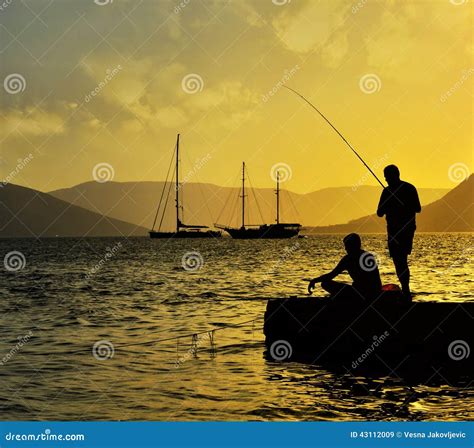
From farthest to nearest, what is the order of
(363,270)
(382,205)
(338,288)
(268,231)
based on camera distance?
(268,231)
(338,288)
(363,270)
(382,205)

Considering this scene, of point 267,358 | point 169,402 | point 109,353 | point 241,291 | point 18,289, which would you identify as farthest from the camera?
point 18,289

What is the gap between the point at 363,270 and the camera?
11.6 m

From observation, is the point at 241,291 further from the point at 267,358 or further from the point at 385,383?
Result: the point at 385,383

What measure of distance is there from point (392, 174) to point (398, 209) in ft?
1.97

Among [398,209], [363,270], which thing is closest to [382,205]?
[398,209]

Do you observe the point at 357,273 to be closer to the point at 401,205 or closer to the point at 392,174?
the point at 401,205

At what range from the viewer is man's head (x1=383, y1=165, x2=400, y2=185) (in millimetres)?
11234

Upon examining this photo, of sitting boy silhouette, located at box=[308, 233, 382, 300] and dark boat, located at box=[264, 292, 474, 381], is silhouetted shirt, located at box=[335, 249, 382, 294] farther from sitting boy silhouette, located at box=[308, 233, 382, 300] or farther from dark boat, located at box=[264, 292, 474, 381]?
dark boat, located at box=[264, 292, 474, 381]

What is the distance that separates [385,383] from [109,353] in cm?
629

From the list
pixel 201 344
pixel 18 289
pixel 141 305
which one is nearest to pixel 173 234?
pixel 18 289

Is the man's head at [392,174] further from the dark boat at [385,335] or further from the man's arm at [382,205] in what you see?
the dark boat at [385,335]

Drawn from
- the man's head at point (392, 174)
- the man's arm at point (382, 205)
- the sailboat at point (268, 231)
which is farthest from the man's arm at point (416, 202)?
the sailboat at point (268, 231)

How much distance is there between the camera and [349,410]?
9.29 meters

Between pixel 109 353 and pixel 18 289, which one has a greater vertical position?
pixel 18 289
